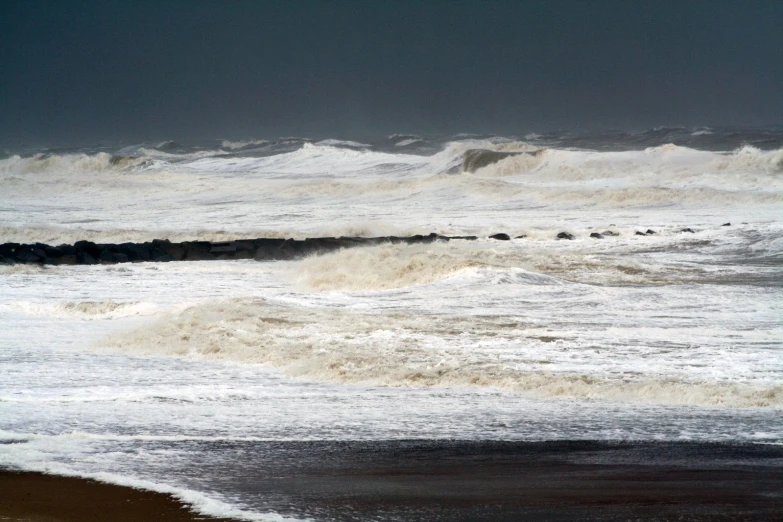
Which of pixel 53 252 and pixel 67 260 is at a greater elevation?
pixel 53 252

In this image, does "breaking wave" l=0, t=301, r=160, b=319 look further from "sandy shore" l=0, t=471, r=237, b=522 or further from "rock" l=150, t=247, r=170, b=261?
"sandy shore" l=0, t=471, r=237, b=522

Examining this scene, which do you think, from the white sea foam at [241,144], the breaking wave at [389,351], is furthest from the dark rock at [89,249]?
the white sea foam at [241,144]

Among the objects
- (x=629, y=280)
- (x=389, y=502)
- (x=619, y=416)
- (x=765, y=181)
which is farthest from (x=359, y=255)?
(x=765, y=181)

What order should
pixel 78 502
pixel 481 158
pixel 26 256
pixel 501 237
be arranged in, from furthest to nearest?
pixel 481 158 < pixel 501 237 < pixel 26 256 < pixel 78 502

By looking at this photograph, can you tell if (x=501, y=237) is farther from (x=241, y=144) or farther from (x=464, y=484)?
(x=241, y=144)

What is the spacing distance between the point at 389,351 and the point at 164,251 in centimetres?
1243

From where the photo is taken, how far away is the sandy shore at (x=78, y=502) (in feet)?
17.5

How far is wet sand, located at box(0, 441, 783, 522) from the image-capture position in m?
5.43

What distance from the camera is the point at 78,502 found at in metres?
5.59

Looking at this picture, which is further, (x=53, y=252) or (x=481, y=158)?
(x=481, y=158)

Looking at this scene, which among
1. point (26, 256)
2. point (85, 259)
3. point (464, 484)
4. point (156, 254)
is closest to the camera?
point (464, 484)

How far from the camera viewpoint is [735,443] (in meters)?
6.85

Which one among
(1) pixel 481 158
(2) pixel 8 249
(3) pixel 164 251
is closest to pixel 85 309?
(3) pixel 164 251

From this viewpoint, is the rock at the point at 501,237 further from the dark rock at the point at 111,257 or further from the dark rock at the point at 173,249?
the dark rock at the point at 111,257
